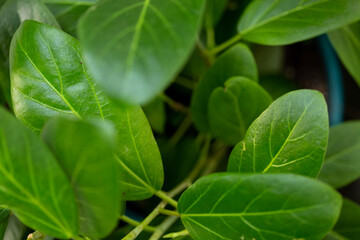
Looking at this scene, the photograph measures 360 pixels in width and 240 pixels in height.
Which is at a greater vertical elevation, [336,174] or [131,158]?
[131,158]

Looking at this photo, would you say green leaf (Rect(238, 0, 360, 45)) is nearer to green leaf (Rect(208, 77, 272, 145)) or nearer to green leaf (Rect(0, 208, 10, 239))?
green leaf (Rect(208, 77, 272, 145))

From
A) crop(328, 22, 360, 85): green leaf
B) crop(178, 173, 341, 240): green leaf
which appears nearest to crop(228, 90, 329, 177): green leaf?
crop(178, 173, 341, 240): green leaf

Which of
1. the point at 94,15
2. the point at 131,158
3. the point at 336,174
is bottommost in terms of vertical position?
the point at 336,174

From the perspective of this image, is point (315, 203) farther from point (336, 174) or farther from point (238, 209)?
point (336, 174)

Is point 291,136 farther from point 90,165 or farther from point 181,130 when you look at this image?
point 181,130

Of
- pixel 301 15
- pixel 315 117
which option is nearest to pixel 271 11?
pixel 301 15
